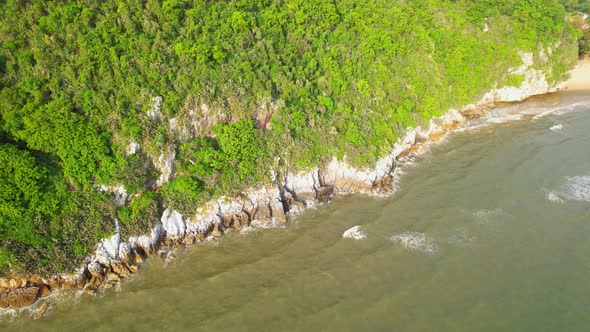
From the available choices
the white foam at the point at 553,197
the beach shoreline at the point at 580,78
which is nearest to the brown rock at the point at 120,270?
the white foam at the point at 553,197

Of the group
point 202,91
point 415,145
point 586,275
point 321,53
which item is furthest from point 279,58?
point 586,275

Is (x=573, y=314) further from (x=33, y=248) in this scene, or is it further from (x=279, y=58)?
(x=33, y=248)

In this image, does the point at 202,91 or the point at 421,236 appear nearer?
the point at 421,236

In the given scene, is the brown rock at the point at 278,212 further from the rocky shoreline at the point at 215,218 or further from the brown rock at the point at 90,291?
the brown rock at the point at 90,291

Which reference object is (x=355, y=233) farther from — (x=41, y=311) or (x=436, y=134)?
(x=41, y=311)

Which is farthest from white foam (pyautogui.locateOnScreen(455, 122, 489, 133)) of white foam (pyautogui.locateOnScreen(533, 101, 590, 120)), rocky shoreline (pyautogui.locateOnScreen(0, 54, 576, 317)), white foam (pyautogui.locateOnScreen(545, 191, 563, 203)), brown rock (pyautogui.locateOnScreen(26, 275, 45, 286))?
brown rock (pyautogui.locateOnScreen(26, 275, 45, 286))

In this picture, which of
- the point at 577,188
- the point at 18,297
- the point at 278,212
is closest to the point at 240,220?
the point at 278,212

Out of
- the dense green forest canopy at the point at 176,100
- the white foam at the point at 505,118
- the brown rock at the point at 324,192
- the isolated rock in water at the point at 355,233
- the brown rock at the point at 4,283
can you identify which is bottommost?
the isolated rock in water at the point at 355,233
